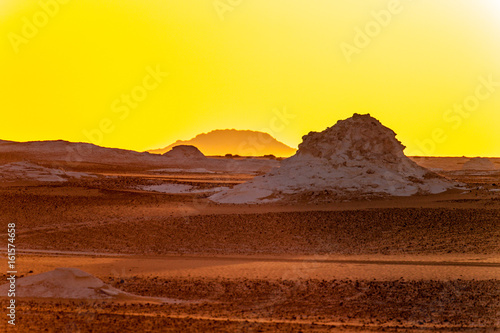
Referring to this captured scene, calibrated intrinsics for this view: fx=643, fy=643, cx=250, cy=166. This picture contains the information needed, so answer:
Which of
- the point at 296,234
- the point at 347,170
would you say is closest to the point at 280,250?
the point at 296,234

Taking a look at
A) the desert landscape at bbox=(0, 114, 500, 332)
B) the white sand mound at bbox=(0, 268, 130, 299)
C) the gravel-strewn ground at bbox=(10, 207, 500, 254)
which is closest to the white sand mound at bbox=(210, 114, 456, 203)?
the desert landscape at bbox=(0, 114, 500, 332)

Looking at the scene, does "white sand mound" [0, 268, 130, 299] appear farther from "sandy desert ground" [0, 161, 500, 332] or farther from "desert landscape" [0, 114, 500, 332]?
"sandy desert ground" [0, 161, 500, 332]

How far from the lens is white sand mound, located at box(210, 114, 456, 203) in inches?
1469

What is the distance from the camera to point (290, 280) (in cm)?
1648

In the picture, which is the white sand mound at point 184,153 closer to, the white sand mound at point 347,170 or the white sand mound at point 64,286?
the white sand mound at point 347,170

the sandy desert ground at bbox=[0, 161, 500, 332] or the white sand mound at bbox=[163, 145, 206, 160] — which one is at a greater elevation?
the white sand mound at bbox=[163, 145, 206, 160]

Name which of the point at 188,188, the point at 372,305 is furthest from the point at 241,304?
the point at 188,188

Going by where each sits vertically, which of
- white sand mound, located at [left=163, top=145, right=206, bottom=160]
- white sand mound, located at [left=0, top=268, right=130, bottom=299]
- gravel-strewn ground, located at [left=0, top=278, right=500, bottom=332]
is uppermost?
white sand mound, located at [left=163, top=145, right=206, bottom=160]

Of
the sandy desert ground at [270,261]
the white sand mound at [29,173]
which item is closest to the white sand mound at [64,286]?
the sandy desert ground at [270,261]

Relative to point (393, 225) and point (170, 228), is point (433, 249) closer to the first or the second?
point (393, 225)

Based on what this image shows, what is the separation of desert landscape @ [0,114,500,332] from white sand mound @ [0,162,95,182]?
36cm

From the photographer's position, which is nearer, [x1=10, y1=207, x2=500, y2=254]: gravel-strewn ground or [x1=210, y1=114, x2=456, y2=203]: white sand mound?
[x1=10, y1=207, x2=500, y2=254]: gravel-strewn ground

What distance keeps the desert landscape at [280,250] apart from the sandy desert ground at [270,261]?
0.06m

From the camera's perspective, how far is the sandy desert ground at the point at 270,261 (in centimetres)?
1243
